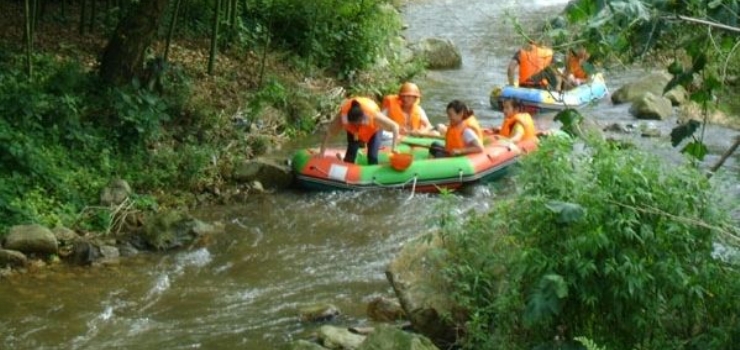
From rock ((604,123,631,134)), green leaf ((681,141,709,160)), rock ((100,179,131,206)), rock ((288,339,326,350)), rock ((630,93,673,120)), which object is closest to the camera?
green leaf ((681,141,709,160))

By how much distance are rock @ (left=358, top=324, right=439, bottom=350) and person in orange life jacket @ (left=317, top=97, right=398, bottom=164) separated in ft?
16.7

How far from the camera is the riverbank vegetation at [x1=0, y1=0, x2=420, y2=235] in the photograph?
9.41m

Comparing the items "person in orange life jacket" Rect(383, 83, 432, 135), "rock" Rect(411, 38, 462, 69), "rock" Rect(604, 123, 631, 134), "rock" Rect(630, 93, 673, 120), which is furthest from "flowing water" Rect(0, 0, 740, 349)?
"rock" Rect(411, 38, 462, 69)

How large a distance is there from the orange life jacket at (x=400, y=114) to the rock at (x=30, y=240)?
465cm

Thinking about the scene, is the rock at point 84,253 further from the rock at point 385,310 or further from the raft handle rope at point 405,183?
the raft handle rope at point 405,183

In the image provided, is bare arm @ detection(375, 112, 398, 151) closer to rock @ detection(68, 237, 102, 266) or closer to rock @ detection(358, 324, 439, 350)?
rock @ detection(68, 237, 102, 266)

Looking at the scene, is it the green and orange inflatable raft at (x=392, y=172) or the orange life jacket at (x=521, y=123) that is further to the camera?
the orange life jacket at (x=521, y=123)

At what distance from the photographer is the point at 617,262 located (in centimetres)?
482

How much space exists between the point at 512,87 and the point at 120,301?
8.05 m

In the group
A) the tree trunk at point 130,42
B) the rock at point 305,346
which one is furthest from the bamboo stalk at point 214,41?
the rock at point 305,346

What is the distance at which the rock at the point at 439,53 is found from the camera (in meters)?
17.7

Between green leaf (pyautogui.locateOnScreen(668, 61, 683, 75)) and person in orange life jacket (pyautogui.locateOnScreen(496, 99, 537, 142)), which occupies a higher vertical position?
green leaf (pyautogui.locateOnScreen(668, 61, 683, 75))

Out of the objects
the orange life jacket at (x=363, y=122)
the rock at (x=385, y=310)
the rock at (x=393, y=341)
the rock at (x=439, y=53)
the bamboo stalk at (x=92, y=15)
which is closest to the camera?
the rock at (x=393, y=341)

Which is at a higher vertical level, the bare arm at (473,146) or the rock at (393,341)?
the bare arm at (473,146)
